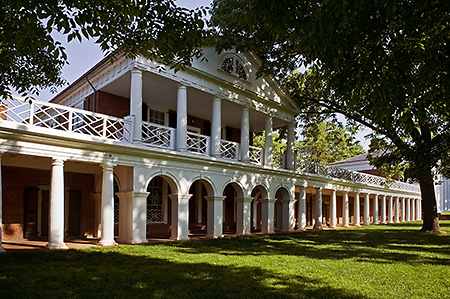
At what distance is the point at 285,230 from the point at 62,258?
12029 mm

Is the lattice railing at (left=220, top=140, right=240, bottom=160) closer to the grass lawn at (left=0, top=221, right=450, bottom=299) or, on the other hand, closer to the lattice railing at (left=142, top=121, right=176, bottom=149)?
the lattice railing at (left=142, top=121, right=176, bottom=149)

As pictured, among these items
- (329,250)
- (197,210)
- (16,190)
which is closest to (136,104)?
(16,190)

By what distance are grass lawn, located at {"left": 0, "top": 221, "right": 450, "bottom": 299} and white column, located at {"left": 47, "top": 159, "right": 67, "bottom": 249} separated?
0.79 metres

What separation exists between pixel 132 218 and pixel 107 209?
3.05 ft

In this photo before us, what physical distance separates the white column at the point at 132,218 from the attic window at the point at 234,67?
6727 millimetres

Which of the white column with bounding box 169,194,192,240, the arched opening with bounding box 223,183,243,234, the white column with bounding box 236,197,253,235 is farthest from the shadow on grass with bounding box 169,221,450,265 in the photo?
the arched opening with bounding box 223,183,243,234

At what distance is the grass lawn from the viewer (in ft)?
21.1

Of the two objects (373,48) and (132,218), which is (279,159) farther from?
(373,48)

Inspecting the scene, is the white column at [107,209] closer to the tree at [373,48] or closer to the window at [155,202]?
the window at [155,202]

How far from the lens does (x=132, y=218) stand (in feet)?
40.2

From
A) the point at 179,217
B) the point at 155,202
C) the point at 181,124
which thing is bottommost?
the point at 179,217

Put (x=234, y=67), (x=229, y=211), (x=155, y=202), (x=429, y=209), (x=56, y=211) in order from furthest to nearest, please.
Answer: (x=429, y=209) < (x=229, y=211) < (x=155, y=202) < (x=234, y=67) < (x=56, y=211)

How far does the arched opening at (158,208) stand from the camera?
661 inches

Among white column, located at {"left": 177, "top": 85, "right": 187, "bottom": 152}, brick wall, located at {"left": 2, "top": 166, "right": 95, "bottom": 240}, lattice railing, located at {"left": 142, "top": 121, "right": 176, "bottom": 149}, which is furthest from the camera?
white column, located at {"left": 177, "top": 85, "right": 187, "bottom": 152}
